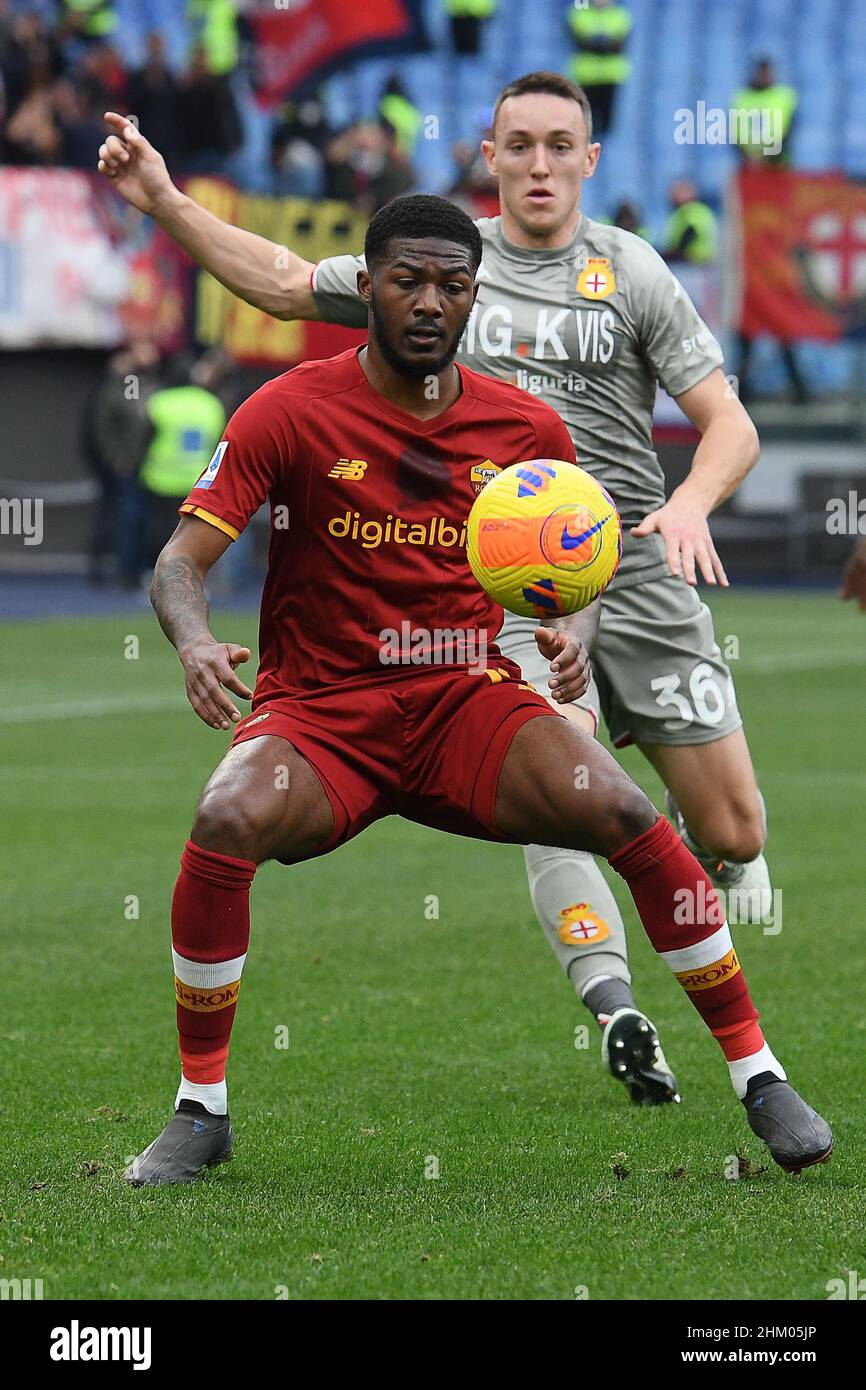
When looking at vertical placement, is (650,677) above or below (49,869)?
above

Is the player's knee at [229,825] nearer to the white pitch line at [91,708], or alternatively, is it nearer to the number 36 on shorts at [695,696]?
the number 36 on shorts at [695,696]

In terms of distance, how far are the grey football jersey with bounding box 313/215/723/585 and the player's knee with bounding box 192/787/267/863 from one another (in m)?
1.76

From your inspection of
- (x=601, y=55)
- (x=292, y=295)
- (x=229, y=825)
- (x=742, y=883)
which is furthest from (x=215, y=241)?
(x=601, y=55)

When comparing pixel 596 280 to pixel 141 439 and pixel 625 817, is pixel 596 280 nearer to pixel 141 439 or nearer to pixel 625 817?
pixel 625 817

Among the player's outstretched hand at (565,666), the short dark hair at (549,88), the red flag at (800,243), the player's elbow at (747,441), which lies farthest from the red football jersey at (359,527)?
the red flag at (800,243)

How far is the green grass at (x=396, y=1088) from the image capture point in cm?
411

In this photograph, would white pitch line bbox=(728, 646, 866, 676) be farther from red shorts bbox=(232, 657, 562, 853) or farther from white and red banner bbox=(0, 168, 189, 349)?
red shorts bbox=(232, 657, 562, 853)

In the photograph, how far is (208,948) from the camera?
15.4 feet

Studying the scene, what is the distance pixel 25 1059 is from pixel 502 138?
2749 millimetres

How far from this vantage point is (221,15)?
27766 millimetres
